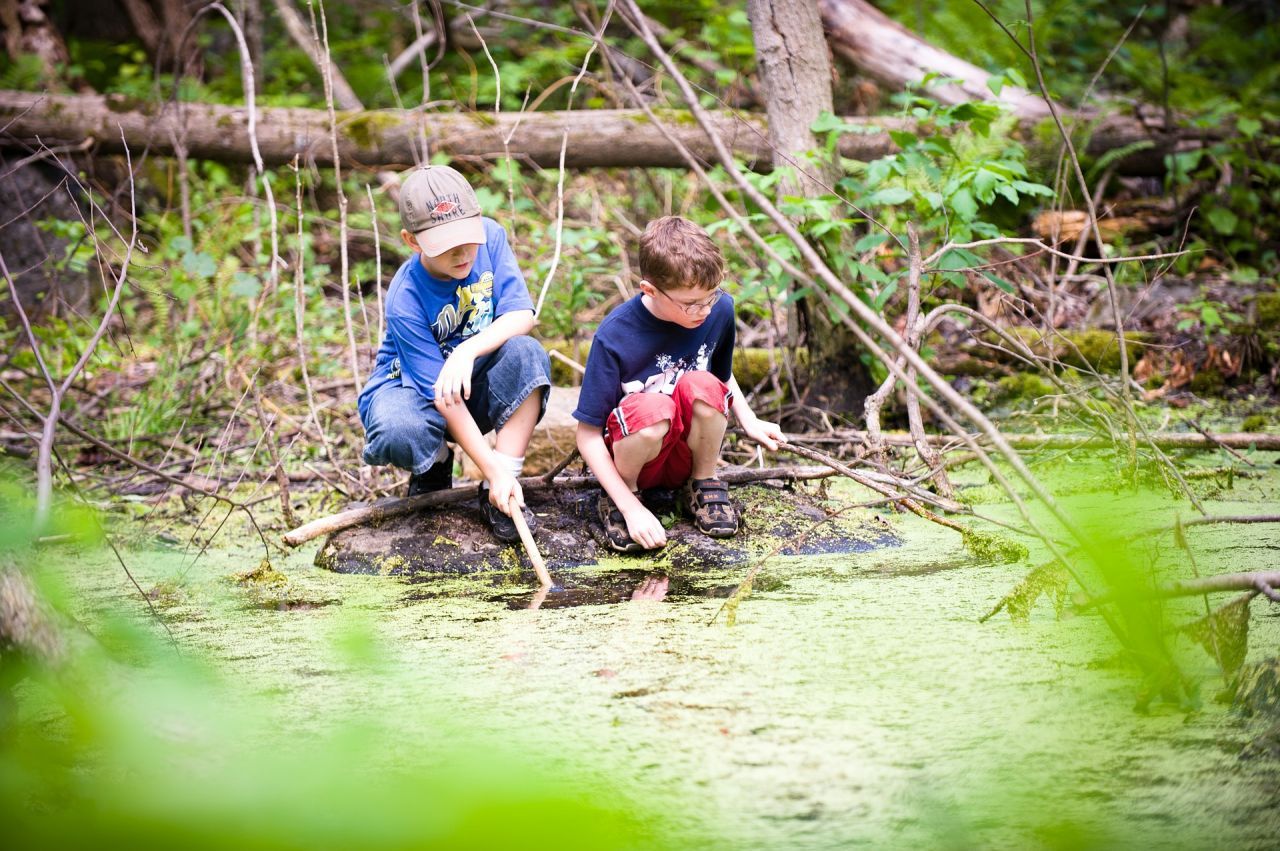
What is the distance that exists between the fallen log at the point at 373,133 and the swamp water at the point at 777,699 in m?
3.24

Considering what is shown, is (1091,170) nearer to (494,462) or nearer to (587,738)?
(494,462)

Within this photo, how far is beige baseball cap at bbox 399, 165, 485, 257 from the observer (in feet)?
8.77

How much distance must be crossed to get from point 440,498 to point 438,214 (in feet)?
2.59

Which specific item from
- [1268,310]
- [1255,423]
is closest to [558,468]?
[1255,423]

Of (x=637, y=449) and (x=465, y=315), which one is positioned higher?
(x=465, y=315)

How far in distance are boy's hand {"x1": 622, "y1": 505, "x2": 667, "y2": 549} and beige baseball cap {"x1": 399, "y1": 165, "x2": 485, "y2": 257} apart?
772 millimetres

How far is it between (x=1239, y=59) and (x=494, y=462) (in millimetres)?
7181

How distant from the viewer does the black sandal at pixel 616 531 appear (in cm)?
280

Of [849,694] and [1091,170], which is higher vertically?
[1091,170]

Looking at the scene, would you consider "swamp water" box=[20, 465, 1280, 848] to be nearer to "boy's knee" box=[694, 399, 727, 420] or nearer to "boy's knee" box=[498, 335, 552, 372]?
"boy's knee" box=[694, 399, 727, 420]

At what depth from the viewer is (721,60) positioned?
7.13 meters

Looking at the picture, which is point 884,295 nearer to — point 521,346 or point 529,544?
point 521,346

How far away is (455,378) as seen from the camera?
8.70 feet

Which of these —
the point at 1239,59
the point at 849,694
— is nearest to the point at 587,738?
the point at 849,694
